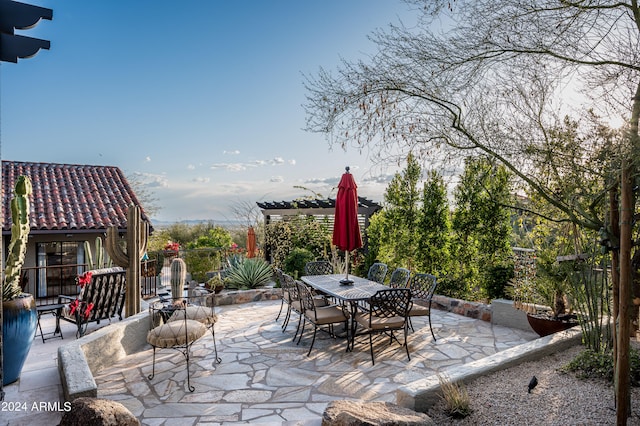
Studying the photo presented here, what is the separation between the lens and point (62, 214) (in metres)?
10.9

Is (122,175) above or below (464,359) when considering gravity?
above

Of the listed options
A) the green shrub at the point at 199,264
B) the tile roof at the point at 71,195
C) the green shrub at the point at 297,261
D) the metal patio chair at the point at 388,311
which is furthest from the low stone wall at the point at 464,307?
the tile roof at the point at 71,195

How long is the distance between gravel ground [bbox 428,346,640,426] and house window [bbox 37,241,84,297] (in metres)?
10.3

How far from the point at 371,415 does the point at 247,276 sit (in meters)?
6.23

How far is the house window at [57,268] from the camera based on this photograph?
33.7 ft

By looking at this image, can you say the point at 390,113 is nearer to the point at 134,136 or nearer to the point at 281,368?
the point at 281,368

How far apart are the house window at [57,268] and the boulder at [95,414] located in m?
8.73

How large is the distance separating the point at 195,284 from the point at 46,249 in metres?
4.41

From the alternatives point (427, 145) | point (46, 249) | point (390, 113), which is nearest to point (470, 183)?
point (427, 145)

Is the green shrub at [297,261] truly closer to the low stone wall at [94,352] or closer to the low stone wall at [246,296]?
the low stone wall at [246,296]

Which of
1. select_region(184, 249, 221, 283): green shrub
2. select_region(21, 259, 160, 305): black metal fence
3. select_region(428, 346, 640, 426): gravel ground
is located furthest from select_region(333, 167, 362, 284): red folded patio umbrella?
select_region(21, 259, 160, 305): black metal fence

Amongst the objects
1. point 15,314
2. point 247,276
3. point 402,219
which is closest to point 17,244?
point 15,314

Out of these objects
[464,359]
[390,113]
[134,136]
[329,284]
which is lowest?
[464,359]

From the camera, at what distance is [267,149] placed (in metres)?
11.2
